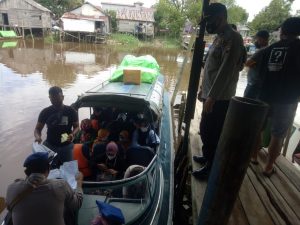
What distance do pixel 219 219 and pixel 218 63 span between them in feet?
5.89

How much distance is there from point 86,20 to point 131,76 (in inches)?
1229

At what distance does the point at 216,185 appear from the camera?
1.65 meters

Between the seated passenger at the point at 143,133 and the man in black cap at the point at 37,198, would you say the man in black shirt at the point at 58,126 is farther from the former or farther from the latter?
the man in black cap at the point at 37,198

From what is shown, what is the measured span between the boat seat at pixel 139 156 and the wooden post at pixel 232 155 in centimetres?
194

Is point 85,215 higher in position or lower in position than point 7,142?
higher

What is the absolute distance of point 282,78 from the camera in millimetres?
2916

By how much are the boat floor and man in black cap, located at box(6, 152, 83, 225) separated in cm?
146

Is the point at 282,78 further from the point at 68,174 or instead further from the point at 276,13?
the point at 276,13

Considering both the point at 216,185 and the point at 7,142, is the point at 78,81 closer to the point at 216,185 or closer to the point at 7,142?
the point at 7,142

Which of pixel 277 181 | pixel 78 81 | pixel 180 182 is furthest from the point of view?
pixel 78 81

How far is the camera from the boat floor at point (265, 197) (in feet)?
8.74

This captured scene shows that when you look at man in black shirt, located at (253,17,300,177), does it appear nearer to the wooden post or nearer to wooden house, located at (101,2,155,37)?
the wooden post

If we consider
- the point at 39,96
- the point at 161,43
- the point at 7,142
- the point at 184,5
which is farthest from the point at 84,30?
the point at 7,142

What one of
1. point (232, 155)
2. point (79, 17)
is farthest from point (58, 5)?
point (232, 155)
